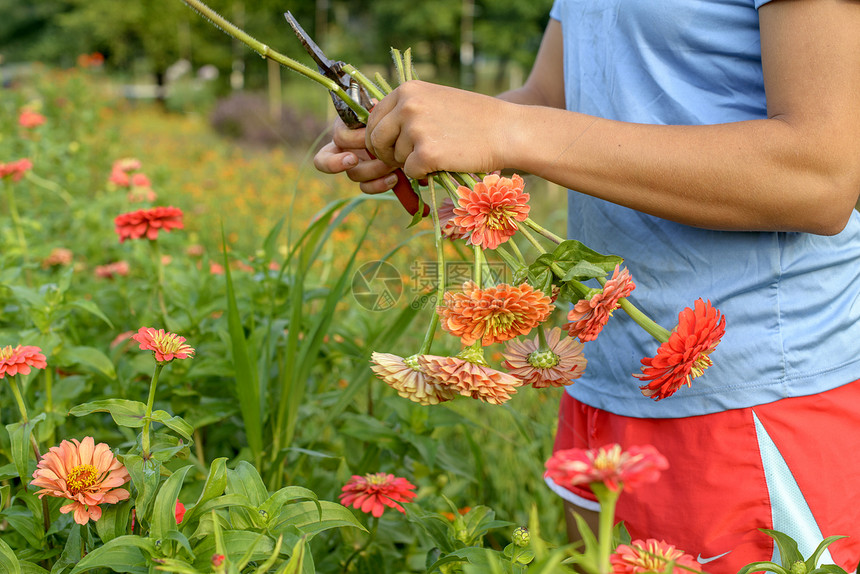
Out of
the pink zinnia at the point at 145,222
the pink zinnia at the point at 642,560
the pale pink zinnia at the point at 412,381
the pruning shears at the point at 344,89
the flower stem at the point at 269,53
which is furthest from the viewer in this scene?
the pink zinnia at the point at 145,222

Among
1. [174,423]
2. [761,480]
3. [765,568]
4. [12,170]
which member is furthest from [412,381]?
[12,170]

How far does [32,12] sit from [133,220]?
2472cm

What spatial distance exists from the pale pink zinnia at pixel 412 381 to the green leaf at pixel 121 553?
0.85ft

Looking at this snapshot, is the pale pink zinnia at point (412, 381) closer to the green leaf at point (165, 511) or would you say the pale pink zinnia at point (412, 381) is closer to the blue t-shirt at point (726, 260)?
the green leaf at point (165, 511)

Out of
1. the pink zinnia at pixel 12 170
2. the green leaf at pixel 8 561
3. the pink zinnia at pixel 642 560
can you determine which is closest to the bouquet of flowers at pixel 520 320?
the pink zinnia at pixel 642 560

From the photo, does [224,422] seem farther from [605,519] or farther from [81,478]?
[605,519]

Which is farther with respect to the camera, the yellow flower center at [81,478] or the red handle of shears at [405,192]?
the red handle of shears at [405,192]

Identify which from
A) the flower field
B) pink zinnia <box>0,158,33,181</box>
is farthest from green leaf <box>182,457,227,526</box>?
pink zinnia <box>0,158,33,181</box>

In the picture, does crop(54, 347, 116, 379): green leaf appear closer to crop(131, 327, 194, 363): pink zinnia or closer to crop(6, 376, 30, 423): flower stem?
crop(6, 376, 30, 423): flower stem

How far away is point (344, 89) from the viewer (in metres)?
0.86

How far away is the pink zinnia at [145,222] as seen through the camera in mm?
1247

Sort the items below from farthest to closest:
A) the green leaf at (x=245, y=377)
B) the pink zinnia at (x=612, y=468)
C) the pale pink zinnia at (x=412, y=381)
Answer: the green leaf at (x=245, y=377) → the pale pink zinnia at (x=412, y=381) → the pink zinnia at (x=612, y=468)

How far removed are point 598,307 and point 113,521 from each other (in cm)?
53

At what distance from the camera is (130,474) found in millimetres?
694
